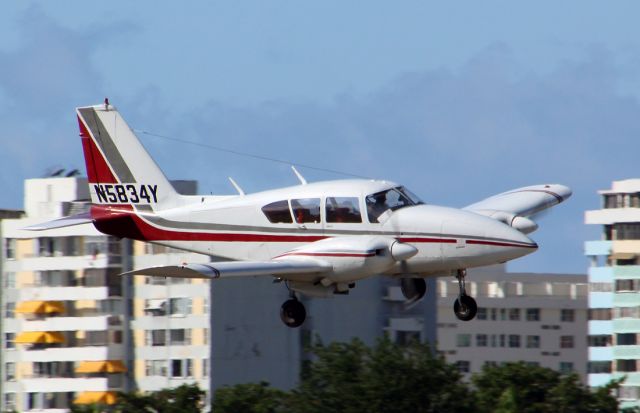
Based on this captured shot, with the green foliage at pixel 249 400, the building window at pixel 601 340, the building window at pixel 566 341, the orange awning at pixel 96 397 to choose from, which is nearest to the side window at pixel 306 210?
the green foliage at pixel 249 400

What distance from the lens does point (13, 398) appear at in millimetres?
120625

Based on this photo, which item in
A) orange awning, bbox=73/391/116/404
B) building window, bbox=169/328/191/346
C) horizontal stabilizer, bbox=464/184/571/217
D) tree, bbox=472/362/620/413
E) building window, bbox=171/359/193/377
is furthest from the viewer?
orange awning, bbox=73/391/116/404

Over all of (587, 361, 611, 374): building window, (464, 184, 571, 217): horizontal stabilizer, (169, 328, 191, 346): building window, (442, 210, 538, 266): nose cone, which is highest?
(464, 184, 571, 217): horizontal stabilizer

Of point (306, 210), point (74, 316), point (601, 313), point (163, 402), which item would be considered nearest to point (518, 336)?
point (601, 313)

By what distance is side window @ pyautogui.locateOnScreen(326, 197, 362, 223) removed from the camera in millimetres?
41156

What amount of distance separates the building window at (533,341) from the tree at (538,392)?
271ft

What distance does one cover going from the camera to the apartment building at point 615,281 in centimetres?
13638

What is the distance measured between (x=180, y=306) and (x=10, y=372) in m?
15.9

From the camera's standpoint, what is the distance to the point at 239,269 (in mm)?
40156

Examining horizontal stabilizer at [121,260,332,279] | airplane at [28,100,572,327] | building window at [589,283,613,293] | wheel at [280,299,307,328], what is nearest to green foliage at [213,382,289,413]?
building window at [589,283,613,293]

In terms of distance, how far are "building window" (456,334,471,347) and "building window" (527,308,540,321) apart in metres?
8.11

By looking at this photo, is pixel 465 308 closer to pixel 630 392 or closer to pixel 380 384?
pixel 380 384

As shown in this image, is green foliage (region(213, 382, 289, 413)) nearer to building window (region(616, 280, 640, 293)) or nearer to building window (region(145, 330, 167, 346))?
building window (region(145, 330, 167, 346))

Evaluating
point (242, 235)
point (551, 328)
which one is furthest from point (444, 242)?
point (551, 328)
